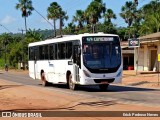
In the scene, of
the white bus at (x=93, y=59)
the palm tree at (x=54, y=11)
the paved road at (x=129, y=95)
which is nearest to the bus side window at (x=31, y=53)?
the white bus at (x=93, y=59)

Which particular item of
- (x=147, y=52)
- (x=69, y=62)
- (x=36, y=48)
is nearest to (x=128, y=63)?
(x=147, y=52)

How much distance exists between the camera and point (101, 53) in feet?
84.7

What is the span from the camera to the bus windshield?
25750 mm

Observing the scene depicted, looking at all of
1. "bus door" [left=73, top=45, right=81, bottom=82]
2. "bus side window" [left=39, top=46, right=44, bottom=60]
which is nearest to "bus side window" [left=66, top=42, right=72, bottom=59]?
"bus door" [left=73, top=45, right=81, bottom=82]

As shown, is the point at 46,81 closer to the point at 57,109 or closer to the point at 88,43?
the point at 88,43

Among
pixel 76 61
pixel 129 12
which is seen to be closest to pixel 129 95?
pixel 76 61

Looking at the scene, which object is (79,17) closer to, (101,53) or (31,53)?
(31,53)

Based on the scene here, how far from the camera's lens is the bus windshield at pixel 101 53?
2575 cm

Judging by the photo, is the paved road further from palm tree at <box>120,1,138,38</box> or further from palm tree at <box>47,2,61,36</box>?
palm tree at <box>120,1,138,38</box>

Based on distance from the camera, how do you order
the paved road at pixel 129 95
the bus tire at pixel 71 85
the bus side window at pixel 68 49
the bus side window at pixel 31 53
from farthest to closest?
the bus side window at pixel 31 53
the bus tire at pixel 71 85
the bus side window at pixel 68 49
the paved road at pixel 129 95

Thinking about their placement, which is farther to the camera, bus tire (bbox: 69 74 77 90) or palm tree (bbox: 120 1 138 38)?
palm tree (bbox: 120 1 138 38)

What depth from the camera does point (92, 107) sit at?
1764 centimetres

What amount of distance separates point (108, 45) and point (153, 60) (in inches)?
1031

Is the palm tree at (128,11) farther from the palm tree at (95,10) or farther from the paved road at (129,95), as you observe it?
the paved road at (129,95)
